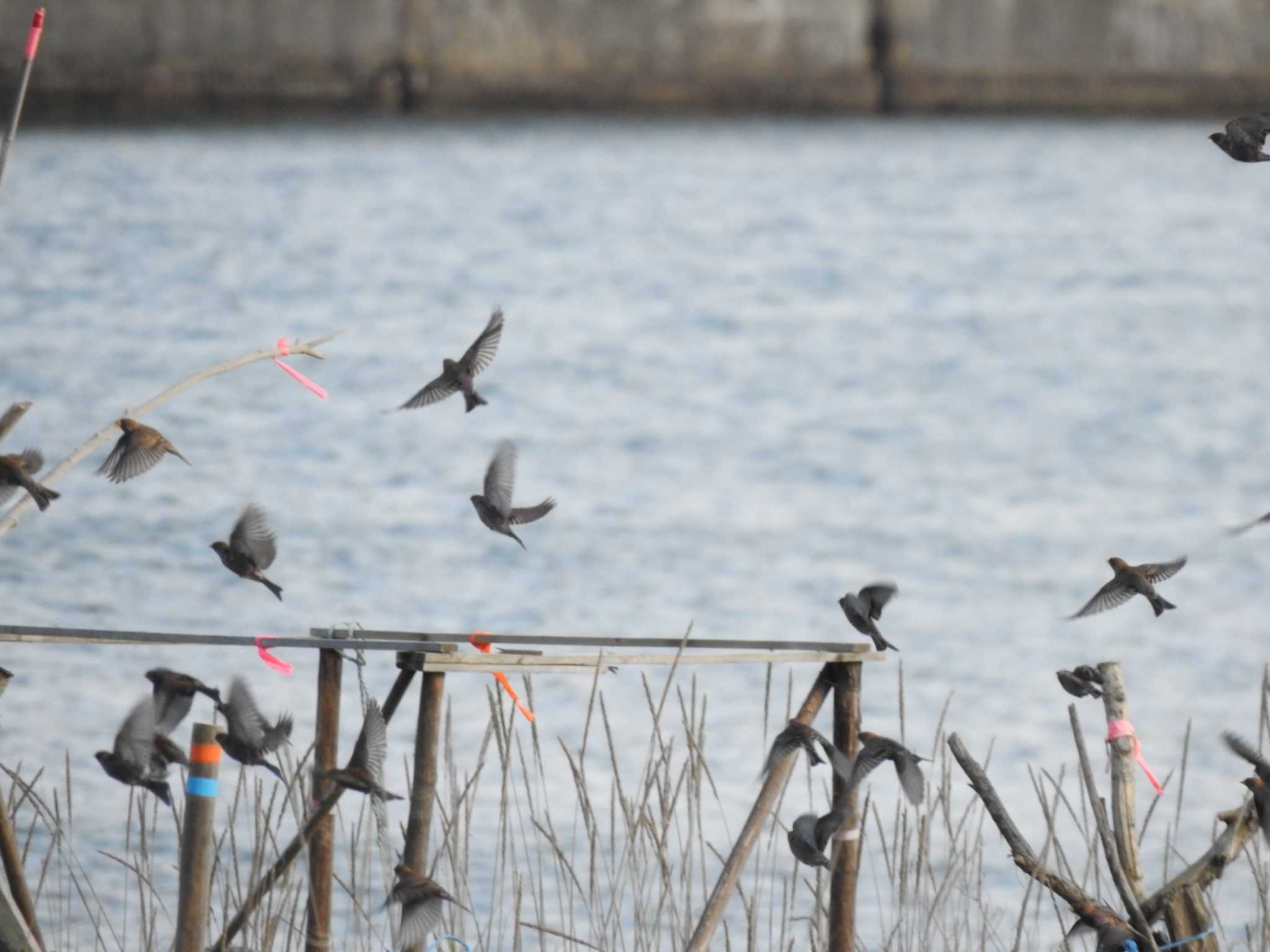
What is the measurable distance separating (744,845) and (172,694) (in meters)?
0.83

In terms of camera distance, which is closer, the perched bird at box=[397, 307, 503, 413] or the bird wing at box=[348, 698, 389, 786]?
the bird wing at box=[348, 698, 389, 786]

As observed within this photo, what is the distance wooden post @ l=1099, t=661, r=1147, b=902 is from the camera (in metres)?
2.96

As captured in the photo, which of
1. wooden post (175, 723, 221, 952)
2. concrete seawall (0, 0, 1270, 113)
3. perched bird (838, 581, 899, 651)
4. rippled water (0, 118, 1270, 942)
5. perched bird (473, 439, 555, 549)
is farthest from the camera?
concrete seawall (0, 0, 1270, 113)

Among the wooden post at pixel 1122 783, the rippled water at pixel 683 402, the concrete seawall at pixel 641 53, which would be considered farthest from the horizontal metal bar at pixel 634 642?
the concrete seawall at pixel 641 53

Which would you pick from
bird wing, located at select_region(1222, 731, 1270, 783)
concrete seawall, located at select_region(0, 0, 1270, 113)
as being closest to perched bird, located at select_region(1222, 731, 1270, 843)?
bird wing, located at select_region(1222, 731, 1270, 783)

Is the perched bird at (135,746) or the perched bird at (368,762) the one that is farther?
the perched bird at (135,746)

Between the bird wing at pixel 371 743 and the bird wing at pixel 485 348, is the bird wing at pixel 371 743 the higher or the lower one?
the lower one

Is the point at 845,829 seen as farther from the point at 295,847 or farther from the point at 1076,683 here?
the point at 295,847

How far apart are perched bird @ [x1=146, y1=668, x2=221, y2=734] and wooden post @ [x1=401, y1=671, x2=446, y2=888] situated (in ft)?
1.10

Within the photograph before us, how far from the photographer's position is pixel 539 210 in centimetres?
1938

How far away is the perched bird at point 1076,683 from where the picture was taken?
9.95 ft

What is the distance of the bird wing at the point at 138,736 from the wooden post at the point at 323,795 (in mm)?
237

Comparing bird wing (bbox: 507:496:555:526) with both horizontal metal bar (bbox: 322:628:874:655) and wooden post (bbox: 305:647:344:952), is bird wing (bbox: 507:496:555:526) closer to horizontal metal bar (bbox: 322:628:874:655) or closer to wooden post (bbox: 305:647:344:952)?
horizontal metal bar (bbox: 322:628:874:655)

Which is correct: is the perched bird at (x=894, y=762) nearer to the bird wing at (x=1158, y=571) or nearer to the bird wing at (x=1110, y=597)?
the bird wing at (x=1110, y=597)
